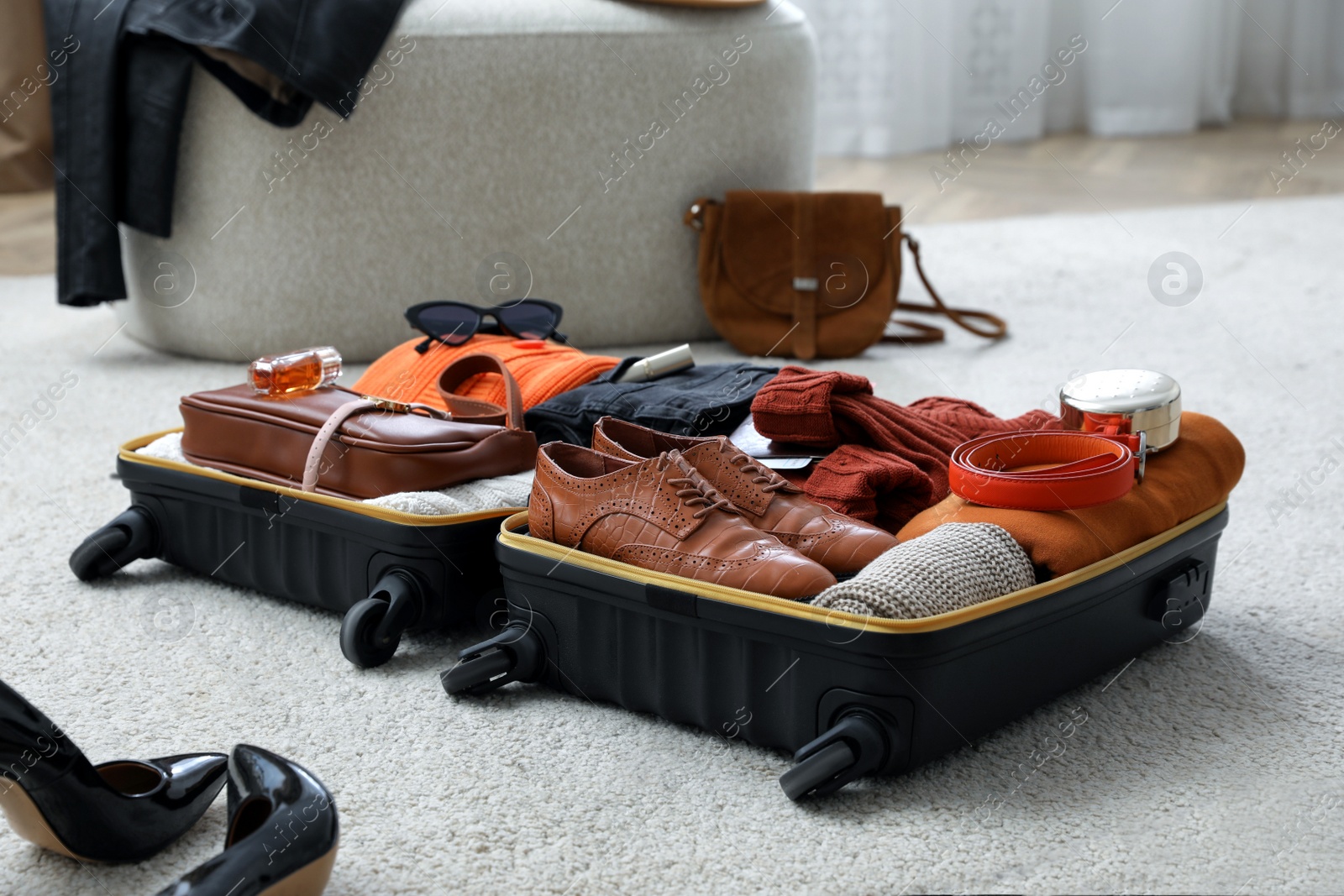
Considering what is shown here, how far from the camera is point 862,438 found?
1065 mm

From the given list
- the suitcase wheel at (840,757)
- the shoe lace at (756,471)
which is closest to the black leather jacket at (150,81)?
the shoe lace at (756,471)

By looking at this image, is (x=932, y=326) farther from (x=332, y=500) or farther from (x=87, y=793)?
(x=87, y=793)

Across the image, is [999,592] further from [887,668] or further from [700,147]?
[700,147]

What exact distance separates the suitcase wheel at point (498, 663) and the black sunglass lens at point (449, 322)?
44cm

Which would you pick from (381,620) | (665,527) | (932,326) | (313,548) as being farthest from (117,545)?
(932,326)

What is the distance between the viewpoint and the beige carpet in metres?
0.73

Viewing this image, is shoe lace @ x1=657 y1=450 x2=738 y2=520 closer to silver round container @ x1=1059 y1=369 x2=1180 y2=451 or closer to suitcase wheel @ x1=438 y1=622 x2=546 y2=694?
suitcase wheel @ x1=438 y1=622 x2=546 y2=694

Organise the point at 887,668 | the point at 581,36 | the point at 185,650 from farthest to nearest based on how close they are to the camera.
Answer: the point at 581,36
the point at 185,650
the point at 887,668

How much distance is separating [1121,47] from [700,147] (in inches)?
86.0

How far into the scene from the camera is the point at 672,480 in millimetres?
869

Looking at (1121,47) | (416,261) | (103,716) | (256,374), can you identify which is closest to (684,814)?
(103,716)

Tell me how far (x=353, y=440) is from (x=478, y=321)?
0.99ft

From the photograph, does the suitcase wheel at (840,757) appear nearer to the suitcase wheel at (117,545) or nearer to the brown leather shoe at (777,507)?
the brown leather shoe at (777,507)

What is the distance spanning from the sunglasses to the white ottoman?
1.80 feet
